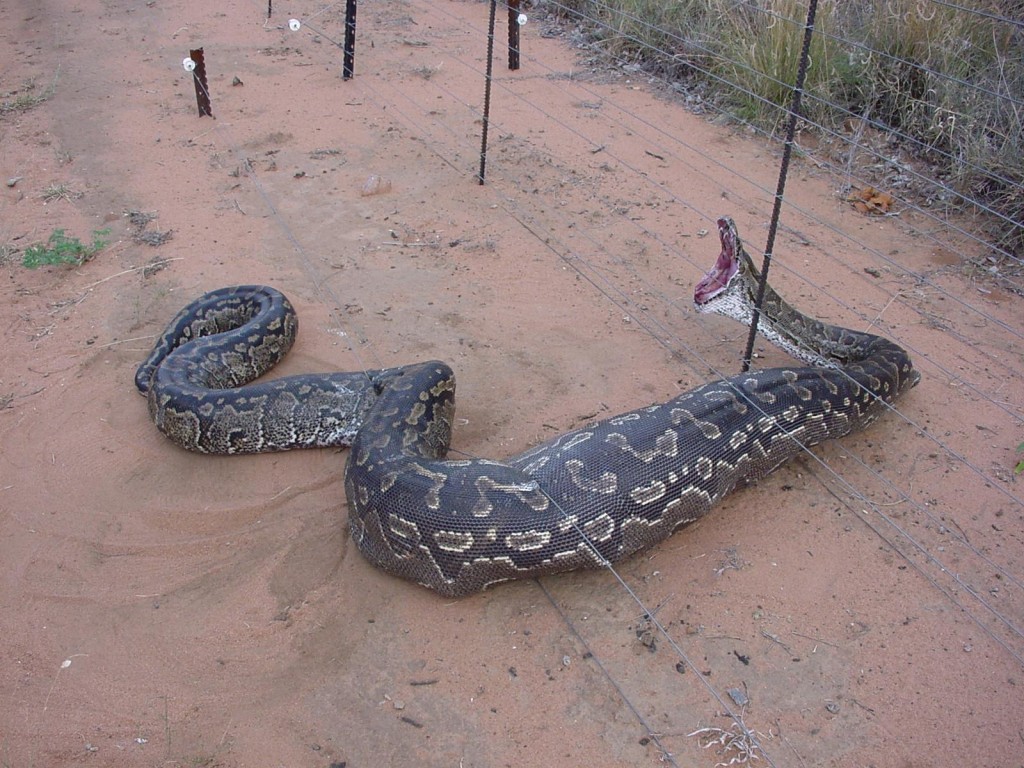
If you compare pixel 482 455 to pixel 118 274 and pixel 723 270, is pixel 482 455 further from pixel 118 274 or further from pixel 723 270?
pixel 118 274

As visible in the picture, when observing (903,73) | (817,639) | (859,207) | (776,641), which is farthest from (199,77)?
(817,639)

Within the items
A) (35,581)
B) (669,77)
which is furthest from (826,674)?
(669,77)

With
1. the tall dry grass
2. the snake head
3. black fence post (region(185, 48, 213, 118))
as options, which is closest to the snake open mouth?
the snake head

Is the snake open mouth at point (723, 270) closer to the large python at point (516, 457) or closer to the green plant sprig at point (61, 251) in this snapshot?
the large python at point (516, 457)

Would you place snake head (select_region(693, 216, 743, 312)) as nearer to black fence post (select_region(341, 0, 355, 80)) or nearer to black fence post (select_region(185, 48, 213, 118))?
black fence post (select_region(185, 48, 213, 118))

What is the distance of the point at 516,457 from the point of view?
235 inches

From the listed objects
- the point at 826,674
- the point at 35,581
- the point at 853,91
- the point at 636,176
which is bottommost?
the point at 35,581

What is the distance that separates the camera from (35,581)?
5.21 metres

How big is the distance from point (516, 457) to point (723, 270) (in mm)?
2423

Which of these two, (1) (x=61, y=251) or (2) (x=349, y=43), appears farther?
(2) (x=349, y=43)

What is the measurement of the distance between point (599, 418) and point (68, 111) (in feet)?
32.8

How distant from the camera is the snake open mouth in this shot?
659cm

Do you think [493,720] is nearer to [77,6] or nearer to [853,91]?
[853,91]

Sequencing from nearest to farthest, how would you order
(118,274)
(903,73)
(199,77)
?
(118,274) < (903,73) < (199,77)
